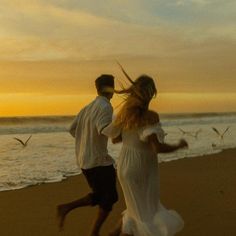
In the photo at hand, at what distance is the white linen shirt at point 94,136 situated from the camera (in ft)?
18.5

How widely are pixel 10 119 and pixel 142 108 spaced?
178ft

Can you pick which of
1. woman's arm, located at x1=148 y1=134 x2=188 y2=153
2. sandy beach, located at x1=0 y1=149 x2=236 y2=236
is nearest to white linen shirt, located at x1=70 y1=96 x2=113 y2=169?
woman's arm, located at x1=148 y1=134 x2=188 y2=153

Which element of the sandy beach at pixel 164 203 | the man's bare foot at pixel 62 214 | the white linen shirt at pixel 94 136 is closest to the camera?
the white linen shirt at pixel 94 136

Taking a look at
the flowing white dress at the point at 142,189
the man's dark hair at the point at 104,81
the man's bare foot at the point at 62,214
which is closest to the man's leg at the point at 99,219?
the man's bare foot at the point at 62,214

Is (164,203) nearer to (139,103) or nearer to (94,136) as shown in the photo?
(94,136)

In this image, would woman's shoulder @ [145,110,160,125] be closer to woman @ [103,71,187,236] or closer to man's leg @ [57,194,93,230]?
woman @ [103,71,187,236]

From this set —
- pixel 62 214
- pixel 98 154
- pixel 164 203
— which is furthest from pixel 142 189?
pixel 164 203

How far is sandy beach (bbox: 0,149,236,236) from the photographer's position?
690 centimetres

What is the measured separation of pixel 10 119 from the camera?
5800cm

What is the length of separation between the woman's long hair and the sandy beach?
222 centimetres

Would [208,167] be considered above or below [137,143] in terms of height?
below

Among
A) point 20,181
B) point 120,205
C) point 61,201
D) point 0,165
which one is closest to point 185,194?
point 120,205

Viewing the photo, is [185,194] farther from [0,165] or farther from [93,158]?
[0,165]

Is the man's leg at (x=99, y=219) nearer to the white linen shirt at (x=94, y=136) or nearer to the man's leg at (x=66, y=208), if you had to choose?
the man's leg at (x=66, y=208)
